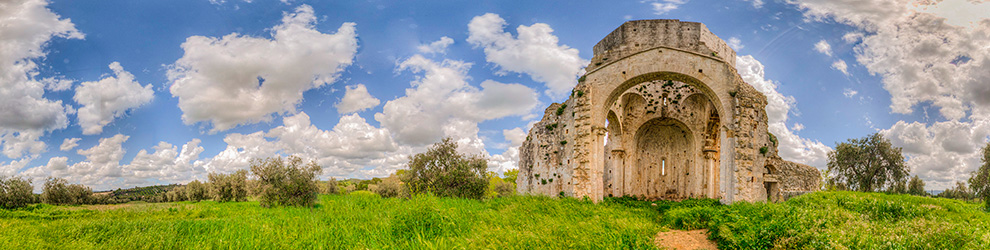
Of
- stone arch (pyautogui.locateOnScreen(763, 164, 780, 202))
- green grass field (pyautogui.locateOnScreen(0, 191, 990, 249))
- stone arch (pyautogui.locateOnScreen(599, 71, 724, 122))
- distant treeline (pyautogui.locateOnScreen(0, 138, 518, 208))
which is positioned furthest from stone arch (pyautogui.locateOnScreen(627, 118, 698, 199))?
green grass field (pyautogui.locateOnScreen(0, 191, 990, 249))

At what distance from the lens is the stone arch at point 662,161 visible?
24016mm

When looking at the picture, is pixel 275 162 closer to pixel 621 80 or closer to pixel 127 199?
pixel 621 80

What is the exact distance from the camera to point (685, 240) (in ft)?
24.4

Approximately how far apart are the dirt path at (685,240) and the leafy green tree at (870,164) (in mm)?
32207

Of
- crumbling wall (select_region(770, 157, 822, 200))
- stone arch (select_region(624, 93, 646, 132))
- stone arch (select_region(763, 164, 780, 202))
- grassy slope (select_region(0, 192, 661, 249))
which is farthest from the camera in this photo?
stone arch (select_region(624, 93, 646, 132))

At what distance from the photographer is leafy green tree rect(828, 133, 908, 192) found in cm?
2906

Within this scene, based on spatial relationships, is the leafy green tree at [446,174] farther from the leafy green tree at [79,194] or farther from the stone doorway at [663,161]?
the leafy green tree at [79,194]

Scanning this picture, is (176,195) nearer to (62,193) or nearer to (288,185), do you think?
(62,193)

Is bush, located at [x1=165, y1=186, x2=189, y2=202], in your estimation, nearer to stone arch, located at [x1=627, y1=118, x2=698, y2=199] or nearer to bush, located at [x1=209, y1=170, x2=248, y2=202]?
bush, located at [x1=209, y1=170, x2=248, y2=202]

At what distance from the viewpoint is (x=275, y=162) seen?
1399 centimetres

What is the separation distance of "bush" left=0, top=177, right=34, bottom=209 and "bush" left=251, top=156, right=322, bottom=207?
502 inches

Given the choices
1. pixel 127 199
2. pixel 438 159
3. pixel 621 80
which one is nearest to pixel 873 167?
pixel 621 80

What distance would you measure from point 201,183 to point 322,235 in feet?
79.8

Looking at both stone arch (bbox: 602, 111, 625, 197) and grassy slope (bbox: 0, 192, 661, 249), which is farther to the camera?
stone arch (bbox: 602, 111, 625, 197)
